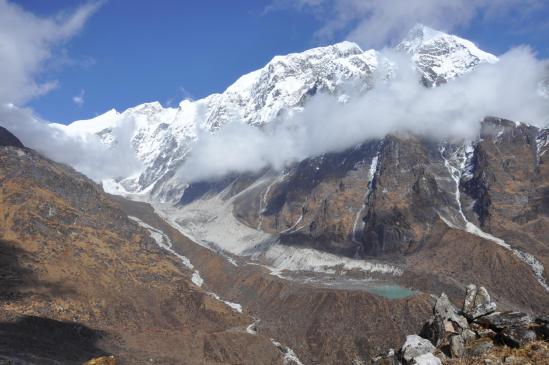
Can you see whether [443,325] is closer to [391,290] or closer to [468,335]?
[468,335]

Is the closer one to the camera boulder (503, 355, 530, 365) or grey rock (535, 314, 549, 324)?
boulder (503, 355, 530, 365)

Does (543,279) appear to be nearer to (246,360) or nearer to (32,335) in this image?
(246,360)

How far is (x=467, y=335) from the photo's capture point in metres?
30.4

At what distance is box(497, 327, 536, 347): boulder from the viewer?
87.3 feet

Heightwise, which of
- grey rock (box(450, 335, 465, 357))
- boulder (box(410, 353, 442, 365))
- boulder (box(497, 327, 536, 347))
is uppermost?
boulder (box(497, 327, 536, 347))

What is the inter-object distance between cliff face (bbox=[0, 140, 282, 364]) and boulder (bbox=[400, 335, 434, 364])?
53.6m

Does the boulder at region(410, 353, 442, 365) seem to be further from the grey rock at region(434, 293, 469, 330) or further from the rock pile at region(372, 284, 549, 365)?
the grey rock at region(434, 293, 469, 330)

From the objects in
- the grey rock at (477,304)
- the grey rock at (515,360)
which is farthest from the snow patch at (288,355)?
the grey rock at (515,360)

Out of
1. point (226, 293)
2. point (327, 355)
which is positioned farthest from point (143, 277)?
point (327, 355)

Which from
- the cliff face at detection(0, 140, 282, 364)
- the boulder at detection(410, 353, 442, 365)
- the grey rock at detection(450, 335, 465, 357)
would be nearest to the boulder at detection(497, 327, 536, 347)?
the grey rock at detection(450, 335, 465, 357)

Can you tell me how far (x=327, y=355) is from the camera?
11706 cm

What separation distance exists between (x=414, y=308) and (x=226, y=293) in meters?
60.5

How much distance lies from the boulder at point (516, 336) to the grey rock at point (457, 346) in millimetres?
1849

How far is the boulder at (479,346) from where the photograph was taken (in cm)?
2759
